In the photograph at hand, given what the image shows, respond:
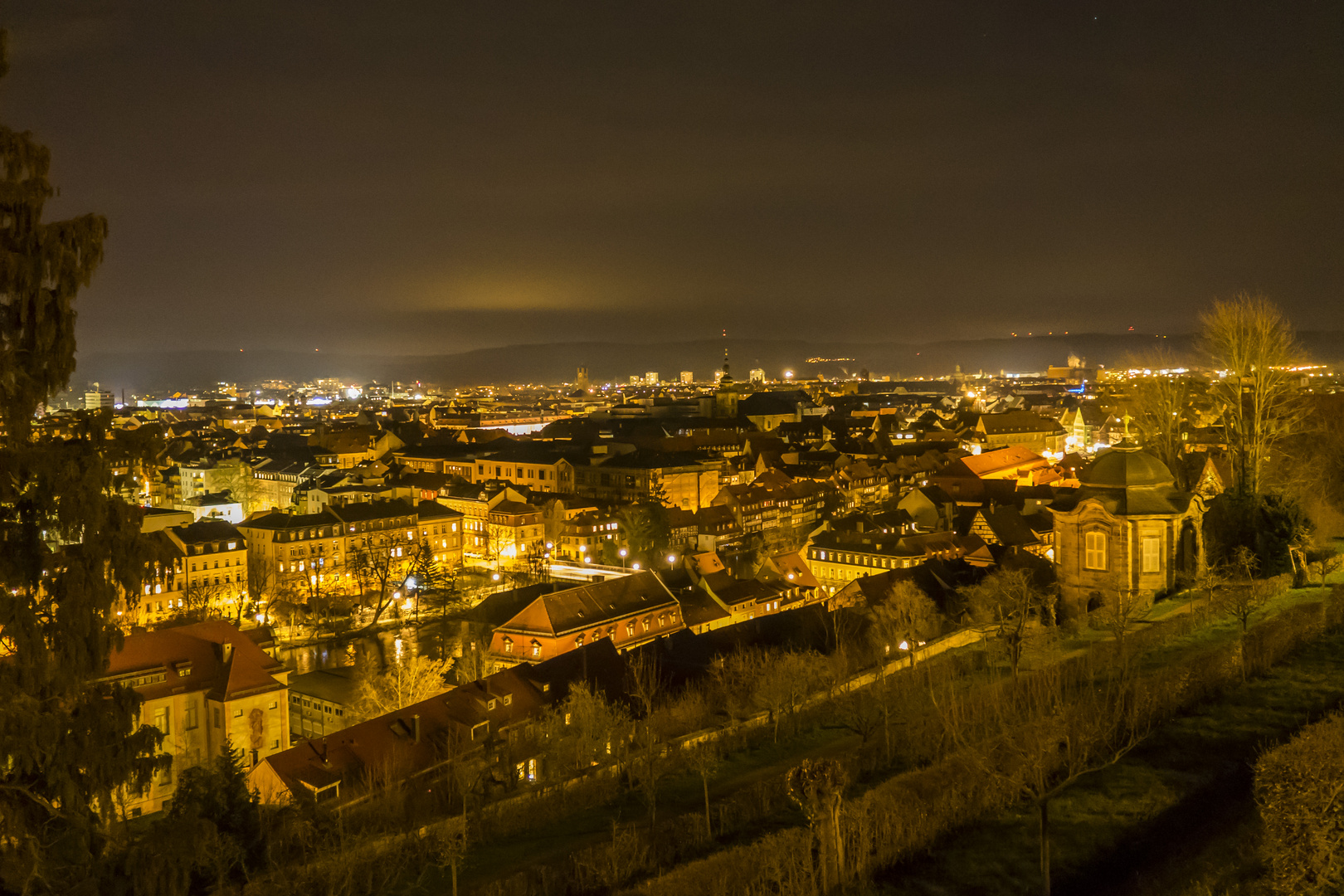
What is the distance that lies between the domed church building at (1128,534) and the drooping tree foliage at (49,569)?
59.9 feet

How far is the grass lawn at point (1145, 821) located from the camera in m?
8.40

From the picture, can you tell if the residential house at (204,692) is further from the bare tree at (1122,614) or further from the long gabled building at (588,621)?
the bare tree at (1122,614)

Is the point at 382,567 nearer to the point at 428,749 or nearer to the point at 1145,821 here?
the point at 428,749

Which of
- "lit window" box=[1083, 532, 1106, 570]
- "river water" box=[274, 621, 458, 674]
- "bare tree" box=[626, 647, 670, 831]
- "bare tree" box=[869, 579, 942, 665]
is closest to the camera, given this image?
"bare tree" box=[626, 647, 670, 831]

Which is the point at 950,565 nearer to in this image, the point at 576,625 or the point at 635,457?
the point at 576,625

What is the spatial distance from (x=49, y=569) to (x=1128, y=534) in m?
19.7

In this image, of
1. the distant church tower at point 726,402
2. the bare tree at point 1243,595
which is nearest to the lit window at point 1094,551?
the bare tree at point 1243,595

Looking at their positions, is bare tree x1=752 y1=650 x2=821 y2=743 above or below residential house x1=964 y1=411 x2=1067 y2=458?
below

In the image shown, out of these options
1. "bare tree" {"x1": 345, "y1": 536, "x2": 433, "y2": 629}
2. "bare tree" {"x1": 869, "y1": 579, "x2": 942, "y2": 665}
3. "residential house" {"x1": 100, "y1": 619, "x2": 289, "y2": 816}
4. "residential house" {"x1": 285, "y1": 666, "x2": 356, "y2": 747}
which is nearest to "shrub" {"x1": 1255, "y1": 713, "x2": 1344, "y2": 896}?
"bare tree" {"x1": 869, "y1": 579, "x2": 942, "y2": 665}

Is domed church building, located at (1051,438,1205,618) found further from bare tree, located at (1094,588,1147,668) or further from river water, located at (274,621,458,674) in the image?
river water, located at (274,621,458,674)

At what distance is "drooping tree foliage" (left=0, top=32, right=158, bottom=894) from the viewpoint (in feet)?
15.9

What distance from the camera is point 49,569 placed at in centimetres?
498

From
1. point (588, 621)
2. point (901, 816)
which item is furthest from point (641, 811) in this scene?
point (588, 621)

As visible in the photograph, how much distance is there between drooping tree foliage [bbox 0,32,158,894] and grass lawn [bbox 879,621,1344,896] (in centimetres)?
662
